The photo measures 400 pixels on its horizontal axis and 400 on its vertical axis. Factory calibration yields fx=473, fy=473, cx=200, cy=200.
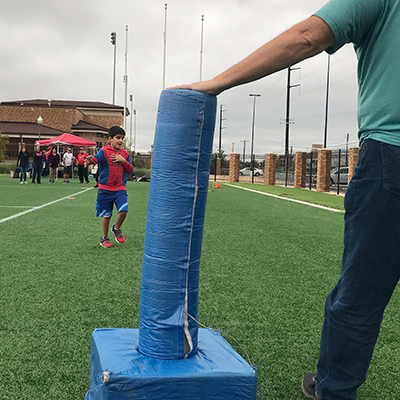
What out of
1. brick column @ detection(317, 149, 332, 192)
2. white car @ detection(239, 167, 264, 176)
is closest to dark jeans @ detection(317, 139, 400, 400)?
brick column @ detection(317, 149, 332, 192)

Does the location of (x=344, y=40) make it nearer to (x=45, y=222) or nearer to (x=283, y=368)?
(x=283, y=368)

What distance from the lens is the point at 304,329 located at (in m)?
3.39

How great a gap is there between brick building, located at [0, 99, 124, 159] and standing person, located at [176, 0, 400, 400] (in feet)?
174

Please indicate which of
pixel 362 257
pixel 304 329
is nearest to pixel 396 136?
pixel 362 257

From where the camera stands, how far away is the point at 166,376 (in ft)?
6.33

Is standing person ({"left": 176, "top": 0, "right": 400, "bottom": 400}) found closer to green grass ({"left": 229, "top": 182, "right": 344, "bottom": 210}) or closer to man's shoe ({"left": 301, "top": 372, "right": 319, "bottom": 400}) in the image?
man's shoe ({"left": 301, "top": 372, "right": 319, "bottom": 400})

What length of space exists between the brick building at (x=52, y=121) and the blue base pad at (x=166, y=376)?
174 ft

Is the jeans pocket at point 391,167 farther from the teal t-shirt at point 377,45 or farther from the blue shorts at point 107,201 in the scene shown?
the blue shorts at point 107,201

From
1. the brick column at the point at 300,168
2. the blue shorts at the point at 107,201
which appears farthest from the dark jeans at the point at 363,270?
the brick column at the point at 300,168

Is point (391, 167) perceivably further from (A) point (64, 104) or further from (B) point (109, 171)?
(A) point (64, 104)

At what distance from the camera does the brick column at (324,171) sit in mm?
27750

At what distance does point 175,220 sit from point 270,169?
34597mm

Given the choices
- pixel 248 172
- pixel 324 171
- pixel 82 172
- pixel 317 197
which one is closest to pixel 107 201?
pixel 317 197

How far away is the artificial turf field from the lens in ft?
8.53
